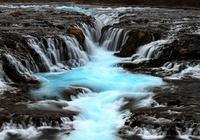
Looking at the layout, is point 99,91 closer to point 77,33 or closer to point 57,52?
point 57,52

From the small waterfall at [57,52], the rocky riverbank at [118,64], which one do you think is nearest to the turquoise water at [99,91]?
the rocky riverbank at [118,64]

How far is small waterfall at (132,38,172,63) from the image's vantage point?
2442cm

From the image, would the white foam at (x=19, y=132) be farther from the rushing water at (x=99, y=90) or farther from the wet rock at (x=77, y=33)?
the wet rock at (x=77, y=33)

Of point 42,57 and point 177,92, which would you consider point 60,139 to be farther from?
point 42,57

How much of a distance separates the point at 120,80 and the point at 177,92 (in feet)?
10.5

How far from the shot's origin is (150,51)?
2483cm

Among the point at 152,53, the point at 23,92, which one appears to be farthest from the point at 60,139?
the point at 152,53

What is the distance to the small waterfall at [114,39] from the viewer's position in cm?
2766

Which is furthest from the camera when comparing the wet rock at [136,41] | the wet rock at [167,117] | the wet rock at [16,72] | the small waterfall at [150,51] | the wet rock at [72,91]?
the wet rock at [136,41]

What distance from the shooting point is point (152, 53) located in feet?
80.9

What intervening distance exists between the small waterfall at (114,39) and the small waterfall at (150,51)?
1883 millimetres

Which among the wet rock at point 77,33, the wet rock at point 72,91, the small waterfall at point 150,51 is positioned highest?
the wet rock at point 77,33

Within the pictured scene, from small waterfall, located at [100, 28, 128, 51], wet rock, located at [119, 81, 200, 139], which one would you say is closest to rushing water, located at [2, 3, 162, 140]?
wet rock, located at [119, 81, 200, 139]

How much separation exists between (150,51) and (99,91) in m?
7.19
